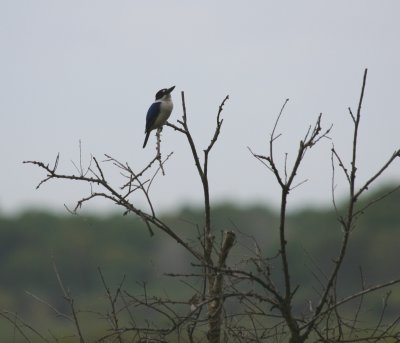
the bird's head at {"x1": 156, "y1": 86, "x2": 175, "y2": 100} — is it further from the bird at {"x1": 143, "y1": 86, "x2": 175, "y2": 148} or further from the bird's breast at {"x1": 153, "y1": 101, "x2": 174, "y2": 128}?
the bird's breast at {"x1": 153, "y1": 101, "x2": 174, "y2": 128}

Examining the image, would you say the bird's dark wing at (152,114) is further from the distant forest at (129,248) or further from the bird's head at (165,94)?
the distant forest at (129,248)

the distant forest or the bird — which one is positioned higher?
the distant forest

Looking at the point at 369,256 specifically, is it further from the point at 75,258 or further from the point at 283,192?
the point at 283,192

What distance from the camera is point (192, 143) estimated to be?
5.62 meters

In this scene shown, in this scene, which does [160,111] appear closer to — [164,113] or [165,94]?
[164,113]

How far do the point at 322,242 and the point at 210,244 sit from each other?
80.2 m

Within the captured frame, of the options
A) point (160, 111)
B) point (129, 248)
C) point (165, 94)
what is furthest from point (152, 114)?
point (129, 248)

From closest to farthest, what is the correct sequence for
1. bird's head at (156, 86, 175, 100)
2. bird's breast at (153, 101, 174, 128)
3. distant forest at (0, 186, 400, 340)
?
1. bird's breast at (153, 101, 174, 128)
2. bird's head at (156, 86, 175, 100)
3. distant forest at (0, 186, 400, 340)

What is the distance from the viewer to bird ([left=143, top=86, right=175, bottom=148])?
444 inches

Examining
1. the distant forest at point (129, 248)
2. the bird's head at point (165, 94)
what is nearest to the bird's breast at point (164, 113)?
the bird's head at point (165, 94)

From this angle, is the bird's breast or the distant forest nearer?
the bird's breast

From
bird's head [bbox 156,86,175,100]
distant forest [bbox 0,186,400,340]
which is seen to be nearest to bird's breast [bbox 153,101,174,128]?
bird's head [bbox 156,86,175,100]

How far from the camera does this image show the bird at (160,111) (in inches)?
444

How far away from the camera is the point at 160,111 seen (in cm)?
1130
